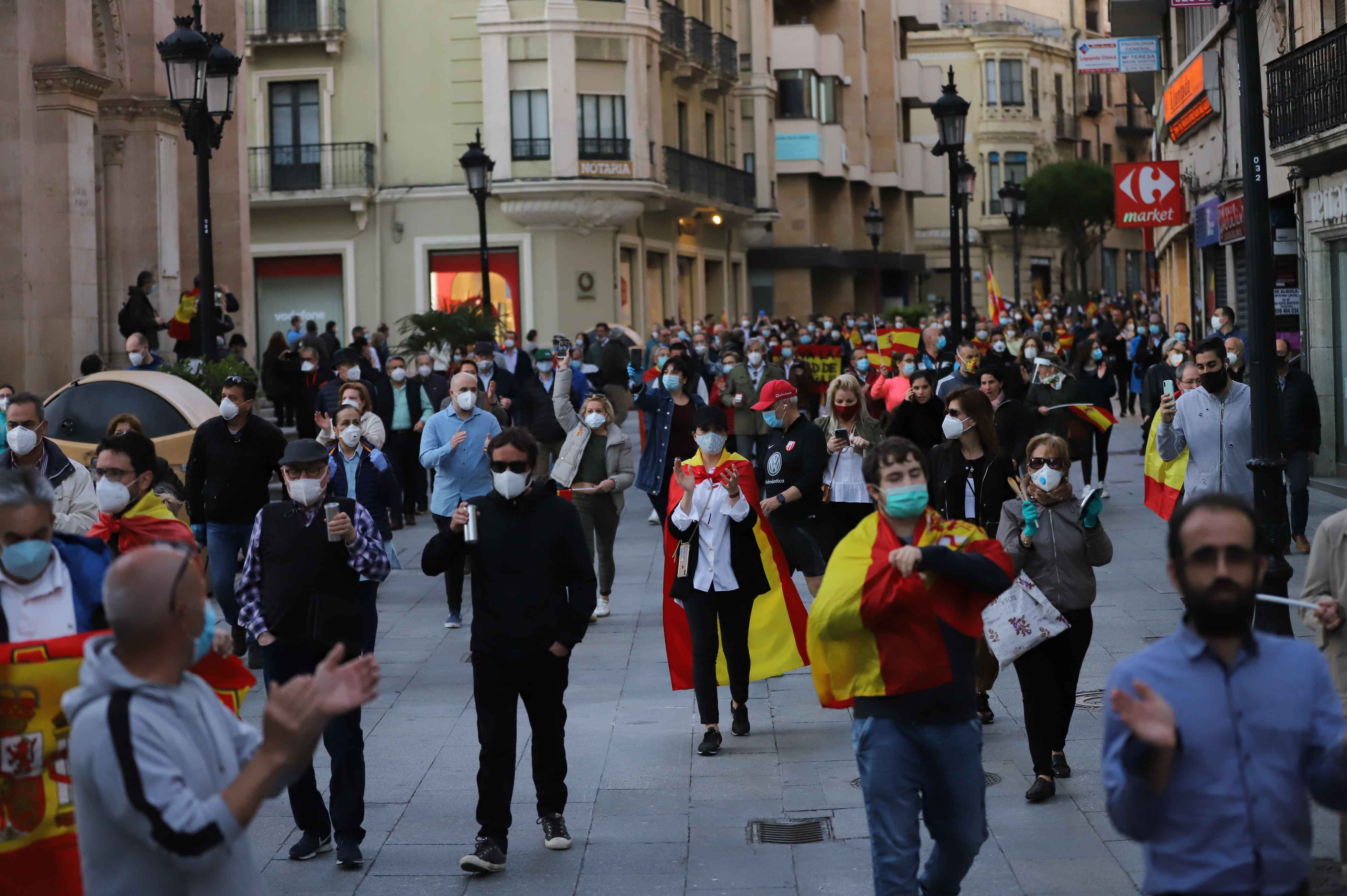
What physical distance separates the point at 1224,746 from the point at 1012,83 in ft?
253

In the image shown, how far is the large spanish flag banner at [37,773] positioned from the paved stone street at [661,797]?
5.98ft

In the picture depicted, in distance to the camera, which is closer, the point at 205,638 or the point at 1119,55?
the point at 205,638

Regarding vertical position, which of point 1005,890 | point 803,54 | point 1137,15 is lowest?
point 1005,890

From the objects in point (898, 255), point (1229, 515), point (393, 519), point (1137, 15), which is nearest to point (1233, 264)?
point (1137, 15)

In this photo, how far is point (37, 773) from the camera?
4895 mm

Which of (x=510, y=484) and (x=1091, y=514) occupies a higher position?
(x=510, y=484)

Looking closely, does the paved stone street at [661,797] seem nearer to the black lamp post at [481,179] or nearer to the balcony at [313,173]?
the black lamp post at [481,179]

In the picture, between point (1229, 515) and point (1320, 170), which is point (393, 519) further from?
point (1229, 515)

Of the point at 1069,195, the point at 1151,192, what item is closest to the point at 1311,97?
the point at 1151,192

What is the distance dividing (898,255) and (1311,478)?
43.9 metres

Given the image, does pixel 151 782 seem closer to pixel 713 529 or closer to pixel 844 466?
pixel 713 529

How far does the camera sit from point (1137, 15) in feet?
107

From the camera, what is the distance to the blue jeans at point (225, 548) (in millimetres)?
10875

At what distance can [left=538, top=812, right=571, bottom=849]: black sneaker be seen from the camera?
718cm
